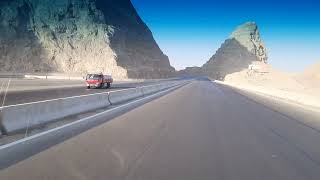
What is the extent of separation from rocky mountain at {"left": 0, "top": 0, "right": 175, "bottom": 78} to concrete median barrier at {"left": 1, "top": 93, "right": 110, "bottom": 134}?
277 ft

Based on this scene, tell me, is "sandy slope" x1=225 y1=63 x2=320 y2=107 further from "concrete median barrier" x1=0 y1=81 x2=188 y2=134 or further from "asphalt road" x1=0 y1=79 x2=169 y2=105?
"concrete median barrier" x1=0 y1=81 x2=188 y2=134

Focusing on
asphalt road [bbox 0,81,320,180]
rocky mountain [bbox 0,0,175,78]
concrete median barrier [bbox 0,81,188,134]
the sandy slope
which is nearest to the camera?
asphalt road [bbox 0,81,320,180]

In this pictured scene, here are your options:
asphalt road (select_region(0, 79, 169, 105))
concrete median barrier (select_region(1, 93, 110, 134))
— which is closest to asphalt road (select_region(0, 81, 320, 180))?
concrete median barrier (select_region(1, 93, 110, 134))

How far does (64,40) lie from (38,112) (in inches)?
3910

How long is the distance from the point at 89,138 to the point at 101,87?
118 ft

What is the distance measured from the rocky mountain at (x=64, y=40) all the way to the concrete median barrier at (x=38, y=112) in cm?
8428

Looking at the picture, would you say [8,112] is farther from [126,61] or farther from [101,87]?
[126,61]

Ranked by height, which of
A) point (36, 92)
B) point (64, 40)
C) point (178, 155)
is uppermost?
point (64, 40)

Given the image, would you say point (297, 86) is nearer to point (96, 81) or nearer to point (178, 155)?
point (96, 81)

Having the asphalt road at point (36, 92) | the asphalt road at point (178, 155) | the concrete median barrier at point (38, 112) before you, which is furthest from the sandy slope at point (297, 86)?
the asphalt road at point (178, 155)

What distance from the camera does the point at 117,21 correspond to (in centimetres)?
12962

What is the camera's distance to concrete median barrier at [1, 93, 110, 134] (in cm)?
1125

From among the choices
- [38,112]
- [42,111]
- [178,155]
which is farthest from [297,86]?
[178,155]

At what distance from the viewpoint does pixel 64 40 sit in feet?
359
